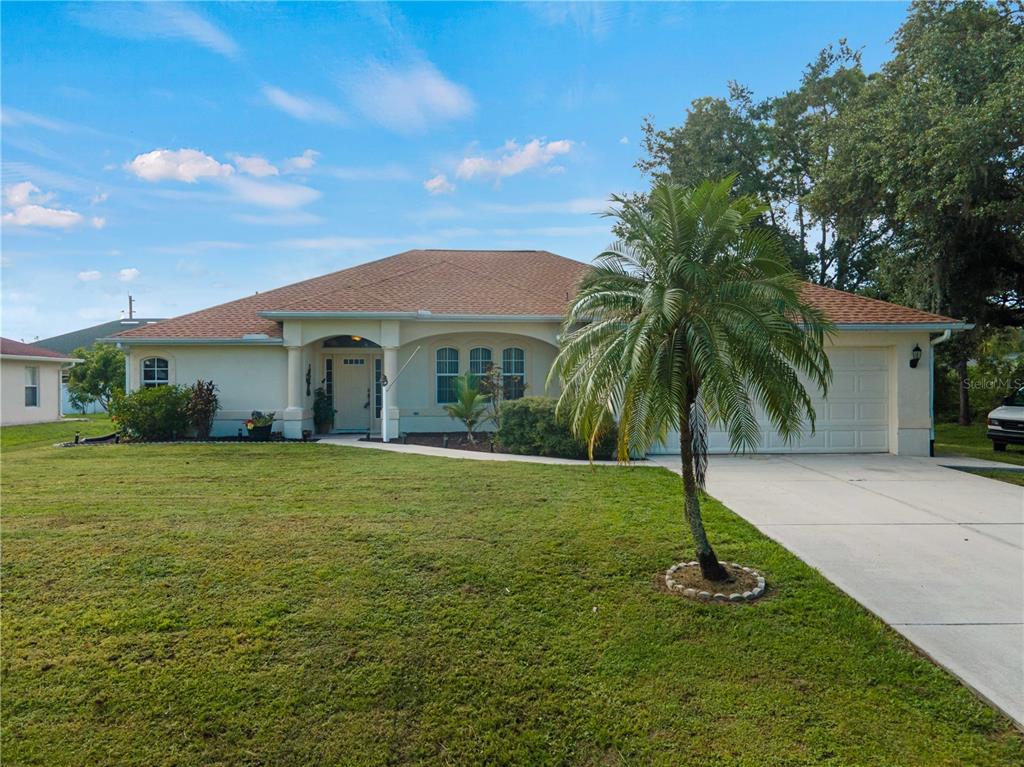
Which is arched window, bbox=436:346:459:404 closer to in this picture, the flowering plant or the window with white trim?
the flowering plant

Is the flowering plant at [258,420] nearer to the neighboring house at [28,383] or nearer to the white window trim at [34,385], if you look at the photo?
the neighboring house at [28,383]

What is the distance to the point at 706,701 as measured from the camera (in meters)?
3.38

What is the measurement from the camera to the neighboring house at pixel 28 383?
20.8 metres

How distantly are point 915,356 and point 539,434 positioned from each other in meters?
8.82

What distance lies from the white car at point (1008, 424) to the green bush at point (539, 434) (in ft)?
33.3

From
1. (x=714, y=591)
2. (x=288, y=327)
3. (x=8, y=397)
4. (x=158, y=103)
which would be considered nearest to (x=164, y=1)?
(x=158, y=103)

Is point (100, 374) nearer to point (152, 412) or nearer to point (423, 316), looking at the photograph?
point (152, 412)

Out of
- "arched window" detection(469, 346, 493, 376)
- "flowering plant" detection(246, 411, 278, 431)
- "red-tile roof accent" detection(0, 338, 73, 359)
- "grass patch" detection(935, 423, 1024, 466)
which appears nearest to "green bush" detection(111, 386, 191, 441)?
"flowering plant" detection(246, 411, 278, 431)

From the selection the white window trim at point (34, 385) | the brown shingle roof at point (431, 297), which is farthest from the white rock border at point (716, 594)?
the white window trim at point (34, 385)

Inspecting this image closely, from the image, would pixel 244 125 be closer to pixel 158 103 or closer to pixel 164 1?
pixel 158 103

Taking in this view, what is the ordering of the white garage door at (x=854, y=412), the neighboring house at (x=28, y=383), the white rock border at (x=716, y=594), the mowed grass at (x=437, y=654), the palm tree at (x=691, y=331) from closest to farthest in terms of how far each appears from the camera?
1. the mowed grass at (x=437, y=654)
2. the palm tree at (x=691, y=331)
3. the white rock border at (x=716, y=594)
4. the white garage door at (x=854, y=412)
5. the neighboring house at (x=28, y=383)

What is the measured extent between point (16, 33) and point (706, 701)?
13.0m

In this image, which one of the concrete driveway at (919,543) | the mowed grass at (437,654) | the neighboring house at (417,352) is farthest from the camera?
the neighboring house at (417,352)

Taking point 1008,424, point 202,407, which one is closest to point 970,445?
point 1008,424
